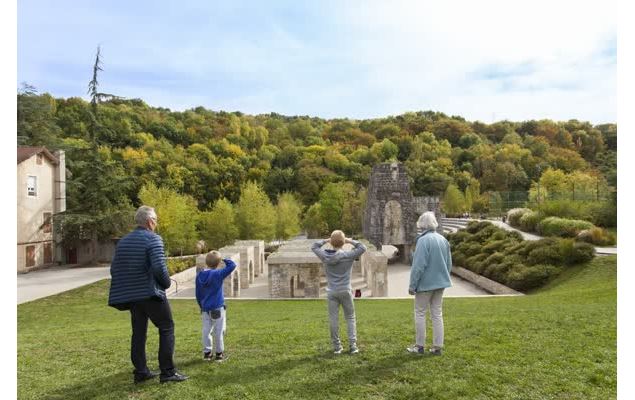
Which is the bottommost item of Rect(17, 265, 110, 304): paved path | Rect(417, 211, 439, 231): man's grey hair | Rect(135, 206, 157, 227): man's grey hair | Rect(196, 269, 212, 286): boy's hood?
Rect(17, 265, 110, 304): paved path

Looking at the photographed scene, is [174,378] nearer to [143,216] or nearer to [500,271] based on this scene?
[143,216]

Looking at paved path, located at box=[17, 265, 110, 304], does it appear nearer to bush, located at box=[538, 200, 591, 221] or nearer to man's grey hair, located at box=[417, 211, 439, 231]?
man's grey hair, located at box=[417, 211, 439, 231]

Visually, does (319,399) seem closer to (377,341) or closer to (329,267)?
(329,267)

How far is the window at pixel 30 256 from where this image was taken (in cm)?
2941

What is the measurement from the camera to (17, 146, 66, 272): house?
28953 mm

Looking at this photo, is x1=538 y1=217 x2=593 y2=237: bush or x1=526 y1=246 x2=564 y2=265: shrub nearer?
x1=526 y1=246 x2=564 y2=265: shrub

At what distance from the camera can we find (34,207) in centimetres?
3019

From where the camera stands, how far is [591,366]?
590 centimetres

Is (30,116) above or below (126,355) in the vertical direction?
above

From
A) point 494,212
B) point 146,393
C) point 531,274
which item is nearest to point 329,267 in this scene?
point 146,393

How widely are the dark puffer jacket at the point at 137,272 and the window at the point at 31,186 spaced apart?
98.6 feet

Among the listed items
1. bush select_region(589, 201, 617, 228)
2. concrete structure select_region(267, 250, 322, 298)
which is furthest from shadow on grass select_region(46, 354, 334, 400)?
bush select_region(589, 201, 617, 228)

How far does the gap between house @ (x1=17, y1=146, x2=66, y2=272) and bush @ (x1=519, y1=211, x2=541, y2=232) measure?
37062mm

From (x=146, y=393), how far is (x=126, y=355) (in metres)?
2.07
